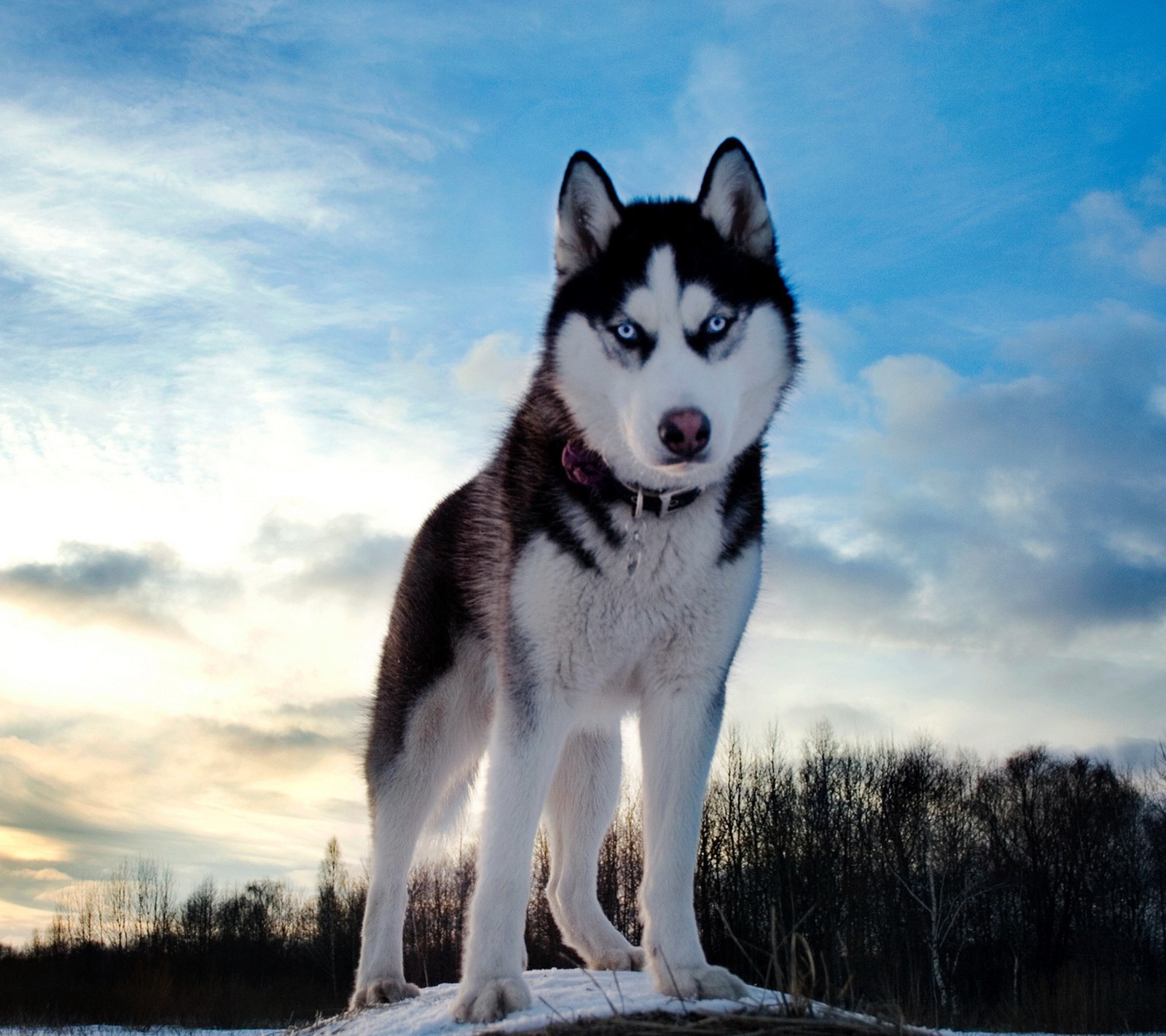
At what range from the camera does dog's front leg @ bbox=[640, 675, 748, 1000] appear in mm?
4855

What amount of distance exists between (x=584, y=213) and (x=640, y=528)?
166 centimetres

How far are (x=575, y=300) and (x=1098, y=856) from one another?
54.3 m

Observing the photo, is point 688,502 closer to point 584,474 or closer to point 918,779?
point 584,474

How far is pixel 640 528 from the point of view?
496 centimetres

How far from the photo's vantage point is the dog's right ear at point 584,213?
5152mm

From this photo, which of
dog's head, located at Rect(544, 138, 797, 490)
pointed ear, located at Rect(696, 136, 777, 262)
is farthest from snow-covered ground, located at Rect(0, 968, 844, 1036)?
pointed ear, located at Rect(696, 136, 777, 262)

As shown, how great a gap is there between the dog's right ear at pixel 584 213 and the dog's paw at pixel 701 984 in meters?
3.47

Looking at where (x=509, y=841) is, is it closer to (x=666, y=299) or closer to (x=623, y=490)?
(x=623, y=490)

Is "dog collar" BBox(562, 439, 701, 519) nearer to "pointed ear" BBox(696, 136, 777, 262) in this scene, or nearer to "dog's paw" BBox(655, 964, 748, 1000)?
"pointed ear" BBox(696, 136, 777, 262)

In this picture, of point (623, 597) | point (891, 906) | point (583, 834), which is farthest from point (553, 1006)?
point (891, 906)

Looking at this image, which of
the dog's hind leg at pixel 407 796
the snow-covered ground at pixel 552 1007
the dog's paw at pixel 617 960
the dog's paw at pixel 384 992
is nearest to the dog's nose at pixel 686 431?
the snow-covered ground at pixel 552 1007

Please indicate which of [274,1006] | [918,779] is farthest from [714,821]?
[274,1006]

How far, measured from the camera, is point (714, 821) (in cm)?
4581

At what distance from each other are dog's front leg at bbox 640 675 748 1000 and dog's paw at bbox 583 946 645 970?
82cm
